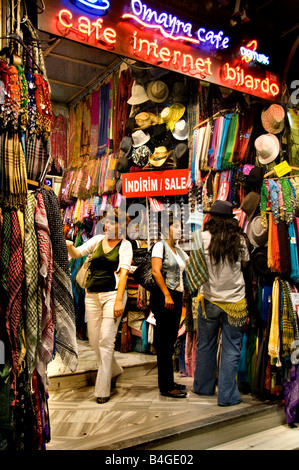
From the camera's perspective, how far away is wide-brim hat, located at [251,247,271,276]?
3902mm

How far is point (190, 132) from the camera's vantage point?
5.23 m

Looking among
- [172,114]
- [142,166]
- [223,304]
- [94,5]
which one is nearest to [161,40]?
[94,5]

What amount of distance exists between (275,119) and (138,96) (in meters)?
2.39

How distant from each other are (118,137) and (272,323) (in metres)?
3.89

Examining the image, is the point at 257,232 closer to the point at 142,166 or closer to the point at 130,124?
the point at 142,166

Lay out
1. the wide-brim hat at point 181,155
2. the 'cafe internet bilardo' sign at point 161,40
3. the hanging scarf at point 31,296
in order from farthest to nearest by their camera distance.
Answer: the wide-brim hat at point 181,155, the 'cafe internet bilardo' sign at point 161,40, the hanging scarf at point 31,296

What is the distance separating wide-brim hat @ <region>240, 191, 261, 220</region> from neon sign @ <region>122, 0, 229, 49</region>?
1439 millimetres

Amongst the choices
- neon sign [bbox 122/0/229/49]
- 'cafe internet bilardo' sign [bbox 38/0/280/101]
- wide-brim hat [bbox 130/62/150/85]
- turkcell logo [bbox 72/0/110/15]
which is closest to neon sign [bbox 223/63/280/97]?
'cafe internet bilardo' sign [bbox 38/0/280/101]

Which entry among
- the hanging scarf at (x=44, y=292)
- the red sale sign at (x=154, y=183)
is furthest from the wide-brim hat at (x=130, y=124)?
the hanging scarf at (x=44, y=292)

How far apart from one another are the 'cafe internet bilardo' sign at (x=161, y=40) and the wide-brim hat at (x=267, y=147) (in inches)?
16.0

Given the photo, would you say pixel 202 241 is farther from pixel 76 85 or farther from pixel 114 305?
pixel 76 85

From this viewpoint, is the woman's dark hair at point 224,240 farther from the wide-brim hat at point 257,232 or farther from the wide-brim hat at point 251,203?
the wide-brim hat at point 251,203

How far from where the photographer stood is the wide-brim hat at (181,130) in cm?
534
